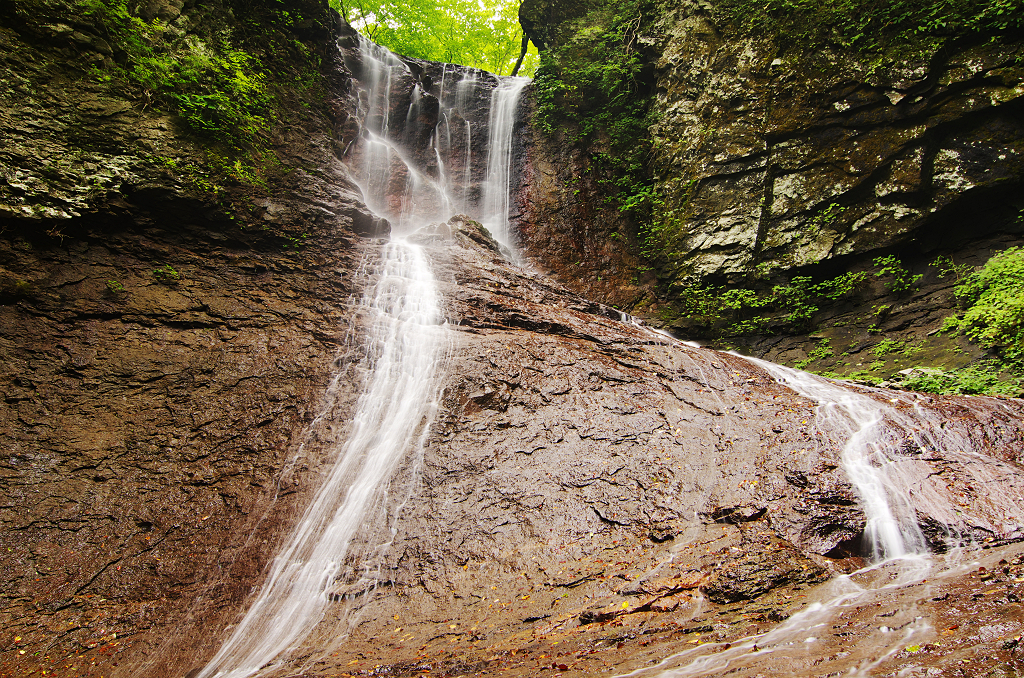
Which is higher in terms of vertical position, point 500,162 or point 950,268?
point 500,162

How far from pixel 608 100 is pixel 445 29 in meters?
10.9

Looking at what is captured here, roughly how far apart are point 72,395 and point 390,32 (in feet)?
63.2

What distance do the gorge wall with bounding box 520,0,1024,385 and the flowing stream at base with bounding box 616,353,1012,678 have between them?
131 inches

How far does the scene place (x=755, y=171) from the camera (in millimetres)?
10531

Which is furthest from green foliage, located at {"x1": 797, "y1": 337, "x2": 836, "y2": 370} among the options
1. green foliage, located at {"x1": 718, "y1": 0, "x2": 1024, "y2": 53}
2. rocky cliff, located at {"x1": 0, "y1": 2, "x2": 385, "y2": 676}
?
rocky cliff, located at {"x1": 0, "y1": 2, "x2": 385, "y2": 676}

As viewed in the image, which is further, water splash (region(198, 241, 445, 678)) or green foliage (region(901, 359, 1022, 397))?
green foliage (region(901, 359, 1022, 397))

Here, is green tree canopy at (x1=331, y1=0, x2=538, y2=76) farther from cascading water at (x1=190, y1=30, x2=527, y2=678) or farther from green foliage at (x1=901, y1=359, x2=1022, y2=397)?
green foliage at (x1=901, y1=359, x2=1022, y2=397)

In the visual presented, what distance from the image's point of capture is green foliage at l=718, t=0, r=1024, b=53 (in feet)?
28.2

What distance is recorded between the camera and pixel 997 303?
8.16 m

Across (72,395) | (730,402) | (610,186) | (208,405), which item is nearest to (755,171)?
(610,186)

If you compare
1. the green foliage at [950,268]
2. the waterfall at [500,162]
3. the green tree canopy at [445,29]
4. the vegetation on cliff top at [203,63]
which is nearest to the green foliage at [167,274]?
the vegetation on cliff top at [203,63]

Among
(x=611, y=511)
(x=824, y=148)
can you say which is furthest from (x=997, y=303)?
(x=611, y=511)

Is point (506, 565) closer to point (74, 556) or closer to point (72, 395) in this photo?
point (74, 556)

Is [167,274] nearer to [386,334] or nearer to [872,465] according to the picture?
[386,334]
